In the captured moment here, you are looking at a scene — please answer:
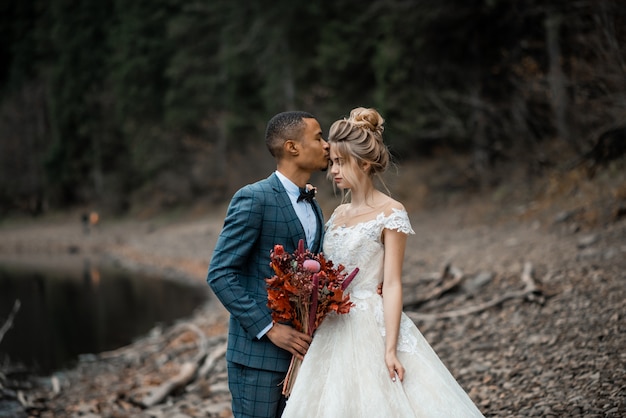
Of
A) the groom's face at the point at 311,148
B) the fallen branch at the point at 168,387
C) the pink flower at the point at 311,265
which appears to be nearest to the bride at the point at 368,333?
the groom's face at the point at 311,148

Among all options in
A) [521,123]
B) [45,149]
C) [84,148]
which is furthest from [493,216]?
[45,149]

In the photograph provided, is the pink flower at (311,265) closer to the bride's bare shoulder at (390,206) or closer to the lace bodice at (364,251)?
the lace bodice at (364,251)

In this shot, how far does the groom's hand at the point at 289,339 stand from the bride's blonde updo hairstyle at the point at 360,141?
80 centimetres

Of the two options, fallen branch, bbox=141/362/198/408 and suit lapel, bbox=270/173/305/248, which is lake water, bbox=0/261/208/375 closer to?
fallen branch, bbox=141/362/198/408

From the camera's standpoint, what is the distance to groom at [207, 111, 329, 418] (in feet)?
9.24

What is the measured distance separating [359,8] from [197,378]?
1602 cm

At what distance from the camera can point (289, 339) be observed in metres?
2.84

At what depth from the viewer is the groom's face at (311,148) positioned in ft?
9.77

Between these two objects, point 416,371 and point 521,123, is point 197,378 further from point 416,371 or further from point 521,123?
point 521,123

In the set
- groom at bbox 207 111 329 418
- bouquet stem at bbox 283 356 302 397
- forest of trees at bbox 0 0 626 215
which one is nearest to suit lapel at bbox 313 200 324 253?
groom at bbox 207 111 329 418

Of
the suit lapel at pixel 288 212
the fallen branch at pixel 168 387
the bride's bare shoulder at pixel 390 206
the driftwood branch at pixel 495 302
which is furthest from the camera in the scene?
the driftwood branch at pixel 495 302

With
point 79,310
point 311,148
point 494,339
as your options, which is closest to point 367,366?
point 311,148

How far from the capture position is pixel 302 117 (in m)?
2.98

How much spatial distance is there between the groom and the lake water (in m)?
7.92
